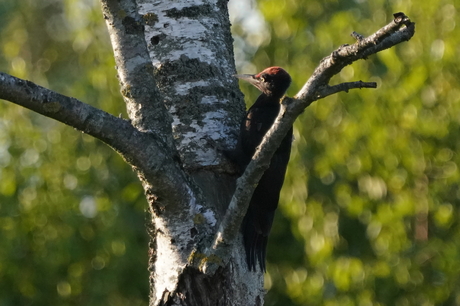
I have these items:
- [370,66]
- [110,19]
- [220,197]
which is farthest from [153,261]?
[370,66]

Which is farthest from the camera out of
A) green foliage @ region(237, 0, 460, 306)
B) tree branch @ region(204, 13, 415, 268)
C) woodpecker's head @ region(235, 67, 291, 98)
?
green foliage @ region(237, 0, 460, 306)

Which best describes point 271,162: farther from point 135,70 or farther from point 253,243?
point 135,70

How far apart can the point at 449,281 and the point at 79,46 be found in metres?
5.69

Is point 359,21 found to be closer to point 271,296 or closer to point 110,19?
point 271,296

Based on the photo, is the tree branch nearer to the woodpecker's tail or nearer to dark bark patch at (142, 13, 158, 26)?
the woodpecker's tail

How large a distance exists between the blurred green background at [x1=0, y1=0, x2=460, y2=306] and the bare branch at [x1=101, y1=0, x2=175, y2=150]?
3.90 meters

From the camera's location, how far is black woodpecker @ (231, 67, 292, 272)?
3.56 metres

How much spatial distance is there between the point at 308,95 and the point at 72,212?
21.9 ft

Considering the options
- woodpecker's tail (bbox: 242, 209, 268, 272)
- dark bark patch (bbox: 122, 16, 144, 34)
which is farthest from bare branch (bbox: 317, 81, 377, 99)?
woodpecker's tail (bbox: 242, 209, 268, 272)

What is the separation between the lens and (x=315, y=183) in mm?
8281

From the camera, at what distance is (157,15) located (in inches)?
147

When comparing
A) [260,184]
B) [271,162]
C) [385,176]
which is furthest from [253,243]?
[385,176]

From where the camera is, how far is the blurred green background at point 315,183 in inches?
275

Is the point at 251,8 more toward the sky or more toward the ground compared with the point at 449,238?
more toward the sky
